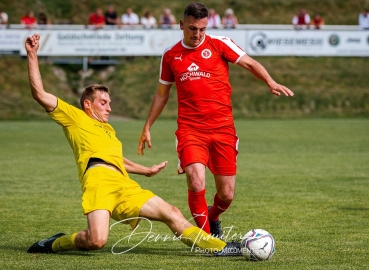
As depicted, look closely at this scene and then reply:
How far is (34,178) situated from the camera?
12789 millimetres

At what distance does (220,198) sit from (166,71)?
4.81 ft

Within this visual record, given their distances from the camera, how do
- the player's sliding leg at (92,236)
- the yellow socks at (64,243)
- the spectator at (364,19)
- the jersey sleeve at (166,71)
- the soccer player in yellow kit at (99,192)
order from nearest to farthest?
1. the player's sliding leg at (92,236)
2. the soccer player in yellow kit at (99,192)
3. the yellow socks at (64,243)
4. the jersey sleeve at (166,71)
5. the spectator at (364,19)

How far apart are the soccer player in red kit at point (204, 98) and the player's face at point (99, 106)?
2.65 ft

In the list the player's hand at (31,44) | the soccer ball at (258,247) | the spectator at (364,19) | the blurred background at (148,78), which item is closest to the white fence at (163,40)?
the blurred background at (148,78)

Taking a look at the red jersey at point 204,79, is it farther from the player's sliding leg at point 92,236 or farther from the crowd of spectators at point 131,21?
the crowd of spectators at point 131,21

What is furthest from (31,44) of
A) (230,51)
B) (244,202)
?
(244,202)

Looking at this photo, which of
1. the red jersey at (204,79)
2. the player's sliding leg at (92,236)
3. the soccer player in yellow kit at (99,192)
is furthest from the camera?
the red jersey at (204,79)

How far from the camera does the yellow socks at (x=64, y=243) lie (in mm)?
6652

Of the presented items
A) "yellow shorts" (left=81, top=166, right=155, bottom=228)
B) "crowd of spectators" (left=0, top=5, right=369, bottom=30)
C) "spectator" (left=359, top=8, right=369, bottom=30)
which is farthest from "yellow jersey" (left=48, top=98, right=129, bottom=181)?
"spectator" (left=359, top=8, right=369, bottom=30)

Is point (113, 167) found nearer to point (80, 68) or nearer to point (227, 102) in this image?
point (227, 102)

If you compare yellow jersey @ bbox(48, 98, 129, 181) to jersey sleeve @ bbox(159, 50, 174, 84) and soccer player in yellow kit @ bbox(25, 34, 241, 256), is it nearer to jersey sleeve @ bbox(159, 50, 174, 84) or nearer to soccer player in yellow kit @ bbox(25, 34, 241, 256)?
soccer player in yellow kit @ bbox(25, 34, 241, 256)

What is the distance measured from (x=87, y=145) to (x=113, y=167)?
0.33m

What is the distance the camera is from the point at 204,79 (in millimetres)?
7406

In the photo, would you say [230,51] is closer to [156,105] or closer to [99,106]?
[156,105]
